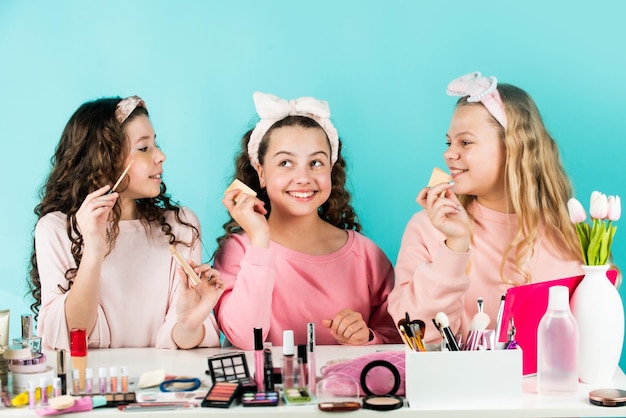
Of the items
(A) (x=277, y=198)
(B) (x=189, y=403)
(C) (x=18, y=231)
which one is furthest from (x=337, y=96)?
(B) (x=189, y=403)

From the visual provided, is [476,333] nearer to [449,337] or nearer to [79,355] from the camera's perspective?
[449,337]

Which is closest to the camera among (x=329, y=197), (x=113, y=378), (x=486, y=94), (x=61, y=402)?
(x=61, y=402)

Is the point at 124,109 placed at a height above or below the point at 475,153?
above

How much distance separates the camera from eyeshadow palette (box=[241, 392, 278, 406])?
1675 mm

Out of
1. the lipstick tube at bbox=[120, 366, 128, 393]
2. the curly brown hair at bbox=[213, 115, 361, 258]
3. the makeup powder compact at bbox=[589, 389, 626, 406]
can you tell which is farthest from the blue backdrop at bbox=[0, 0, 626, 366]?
the makeup powder compact at bbox=[589, 389, 626, 406]

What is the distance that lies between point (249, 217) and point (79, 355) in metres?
0.66

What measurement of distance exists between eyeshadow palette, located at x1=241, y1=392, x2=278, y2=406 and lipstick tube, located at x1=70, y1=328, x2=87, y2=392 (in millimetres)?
326

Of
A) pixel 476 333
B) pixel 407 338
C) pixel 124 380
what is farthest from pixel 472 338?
pixel 124 380

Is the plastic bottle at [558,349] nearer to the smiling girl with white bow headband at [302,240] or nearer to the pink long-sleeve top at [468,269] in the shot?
the pink long-sleeve top at [468,269]

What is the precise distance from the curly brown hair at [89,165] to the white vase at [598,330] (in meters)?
1.06

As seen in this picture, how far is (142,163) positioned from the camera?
241cm

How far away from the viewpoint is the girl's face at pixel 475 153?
92.4 inches

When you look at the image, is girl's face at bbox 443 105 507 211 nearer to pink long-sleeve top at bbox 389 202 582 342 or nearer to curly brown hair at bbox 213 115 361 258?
pink long-sleeve top at bbox 389 202 582 342

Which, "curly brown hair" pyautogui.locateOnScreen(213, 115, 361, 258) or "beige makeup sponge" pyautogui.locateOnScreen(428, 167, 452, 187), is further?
"curly brown hair" pyautogui.locateOnScreen(213, 115, 361, 258)
